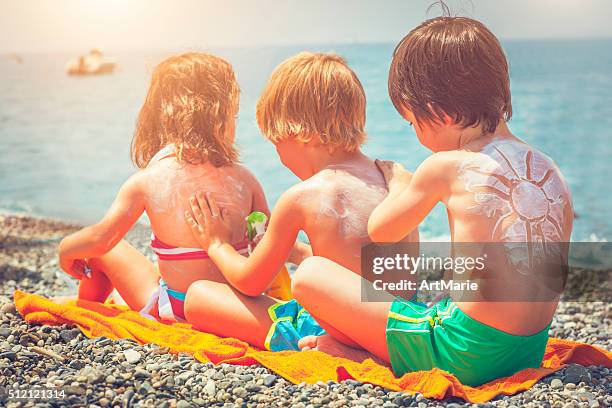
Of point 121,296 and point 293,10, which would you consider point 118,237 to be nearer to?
point 121,296

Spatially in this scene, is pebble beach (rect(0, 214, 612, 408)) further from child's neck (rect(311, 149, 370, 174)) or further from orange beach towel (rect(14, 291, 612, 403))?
child's neck (rect(311, 149, 370, 174))

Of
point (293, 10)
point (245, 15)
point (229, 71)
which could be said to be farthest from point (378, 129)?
point (229, 71)

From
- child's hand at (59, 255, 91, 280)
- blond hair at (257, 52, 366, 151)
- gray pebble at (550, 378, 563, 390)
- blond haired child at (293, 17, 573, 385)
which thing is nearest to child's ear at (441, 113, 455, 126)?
blond haired child at (293, 17, 573, 385)

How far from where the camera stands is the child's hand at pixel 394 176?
9.78ft

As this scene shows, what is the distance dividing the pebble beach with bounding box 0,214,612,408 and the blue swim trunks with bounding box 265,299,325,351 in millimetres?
229

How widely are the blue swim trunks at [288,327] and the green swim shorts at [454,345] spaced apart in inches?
20.0

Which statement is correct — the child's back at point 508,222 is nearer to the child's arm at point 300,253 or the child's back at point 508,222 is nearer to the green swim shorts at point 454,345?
the green swim shorts at point 454,345

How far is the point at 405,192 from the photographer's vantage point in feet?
8.65

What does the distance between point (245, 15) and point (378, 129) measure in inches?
169

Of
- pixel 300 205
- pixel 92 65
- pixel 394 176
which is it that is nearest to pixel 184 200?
pixel 300 205

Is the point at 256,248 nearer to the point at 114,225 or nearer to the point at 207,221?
the point at 207,221

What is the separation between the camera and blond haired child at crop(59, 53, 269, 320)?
11.2 feet

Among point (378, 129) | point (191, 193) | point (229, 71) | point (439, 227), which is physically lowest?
point (439, 227)

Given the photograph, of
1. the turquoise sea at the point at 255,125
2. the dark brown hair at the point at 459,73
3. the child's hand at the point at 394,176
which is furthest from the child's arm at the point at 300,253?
the turquoise sea at the point at 255,125
